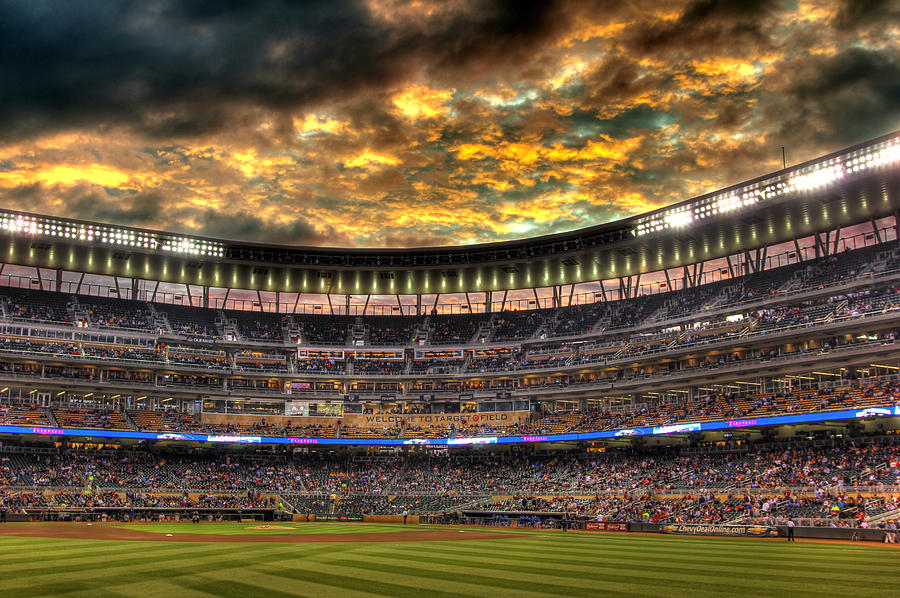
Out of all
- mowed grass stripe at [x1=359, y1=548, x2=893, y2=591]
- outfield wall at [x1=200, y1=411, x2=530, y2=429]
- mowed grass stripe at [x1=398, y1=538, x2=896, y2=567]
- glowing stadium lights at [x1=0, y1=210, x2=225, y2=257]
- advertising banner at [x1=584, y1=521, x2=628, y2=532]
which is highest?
glowing stadium lights at [x1=0, y1=210, x2=225, y2=257]

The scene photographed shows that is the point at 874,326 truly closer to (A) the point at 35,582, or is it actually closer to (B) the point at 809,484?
(B) the point at 809,484

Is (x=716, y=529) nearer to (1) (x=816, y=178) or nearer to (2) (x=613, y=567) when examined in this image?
(2) (x=613, y=567)

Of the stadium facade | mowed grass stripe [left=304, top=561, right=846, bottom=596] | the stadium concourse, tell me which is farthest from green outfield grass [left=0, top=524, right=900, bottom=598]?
the stadium facade

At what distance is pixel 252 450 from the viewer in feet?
270

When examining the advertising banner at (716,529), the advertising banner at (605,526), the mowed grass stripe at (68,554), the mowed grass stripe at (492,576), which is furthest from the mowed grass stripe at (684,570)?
the advertising banner at (605,526)

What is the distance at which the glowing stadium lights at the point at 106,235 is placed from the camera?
70.4 m

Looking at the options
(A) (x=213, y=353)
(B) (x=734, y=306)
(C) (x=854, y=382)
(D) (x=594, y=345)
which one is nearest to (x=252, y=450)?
(A) (x=213, y=353)

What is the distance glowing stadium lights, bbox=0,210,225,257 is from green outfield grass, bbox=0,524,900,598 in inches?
1754

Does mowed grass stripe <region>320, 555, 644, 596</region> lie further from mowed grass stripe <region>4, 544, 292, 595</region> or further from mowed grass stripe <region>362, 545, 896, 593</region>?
mowed grass stripe <region>4, 544, 292, 595</region>

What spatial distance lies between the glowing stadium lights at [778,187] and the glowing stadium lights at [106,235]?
47585 millimetres

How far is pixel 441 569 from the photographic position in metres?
25.2

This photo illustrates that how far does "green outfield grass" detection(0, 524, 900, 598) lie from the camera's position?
1953cm

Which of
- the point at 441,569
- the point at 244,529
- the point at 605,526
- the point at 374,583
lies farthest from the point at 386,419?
the point at 374,583

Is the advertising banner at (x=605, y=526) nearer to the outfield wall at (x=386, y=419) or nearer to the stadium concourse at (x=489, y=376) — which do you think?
the stadium concourse at (x=489, y=376)
